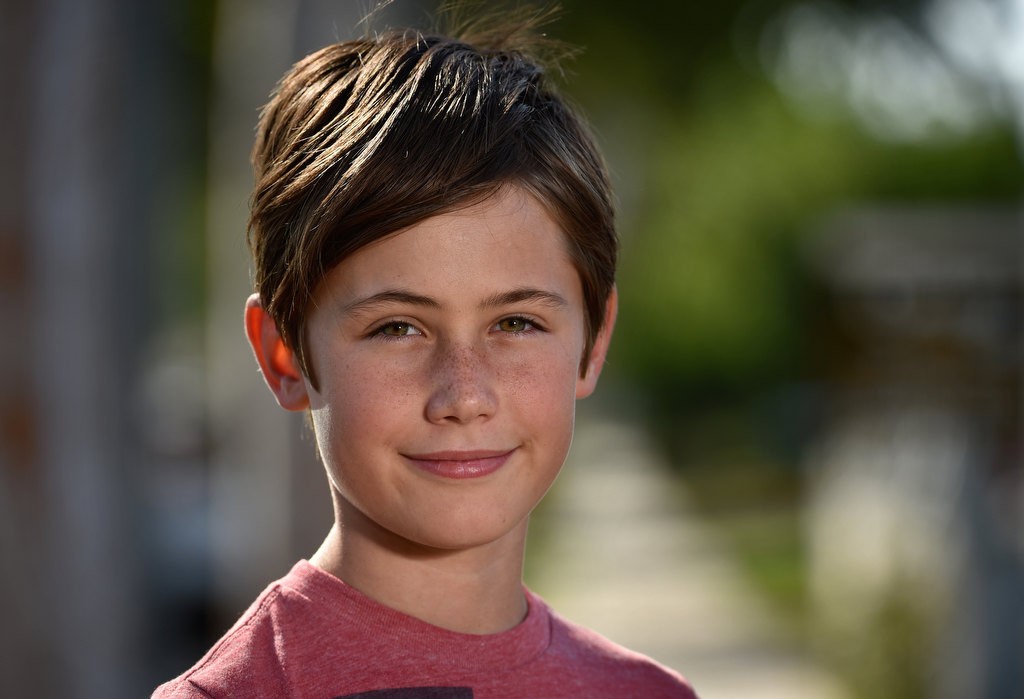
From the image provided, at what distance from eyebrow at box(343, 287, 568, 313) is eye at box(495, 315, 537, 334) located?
Answer: 0.04m

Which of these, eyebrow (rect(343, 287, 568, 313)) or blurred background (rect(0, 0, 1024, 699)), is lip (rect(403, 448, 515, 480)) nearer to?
eyebrow (rect(343, 287, 568, 313))

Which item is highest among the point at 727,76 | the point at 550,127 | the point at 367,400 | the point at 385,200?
the point at 727,76

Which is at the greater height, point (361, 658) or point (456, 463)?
point (456, 463)

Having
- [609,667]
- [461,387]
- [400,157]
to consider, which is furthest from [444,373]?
[609,667]

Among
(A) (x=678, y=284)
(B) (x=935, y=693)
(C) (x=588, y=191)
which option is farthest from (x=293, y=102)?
(A) (x=678, y=284)

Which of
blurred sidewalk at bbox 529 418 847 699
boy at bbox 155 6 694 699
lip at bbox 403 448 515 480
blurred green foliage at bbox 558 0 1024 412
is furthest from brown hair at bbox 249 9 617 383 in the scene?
blurred green foliage at bbox 558 0 1024 412

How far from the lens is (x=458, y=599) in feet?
6.59

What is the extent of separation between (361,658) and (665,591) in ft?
33.4

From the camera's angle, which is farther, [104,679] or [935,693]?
[935,693]

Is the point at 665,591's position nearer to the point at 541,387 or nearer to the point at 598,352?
the point at 598,352

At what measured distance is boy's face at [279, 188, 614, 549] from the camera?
1.88m

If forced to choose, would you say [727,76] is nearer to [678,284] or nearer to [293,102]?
[678,284]

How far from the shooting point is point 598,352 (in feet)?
7.39

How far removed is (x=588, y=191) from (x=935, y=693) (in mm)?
5795
